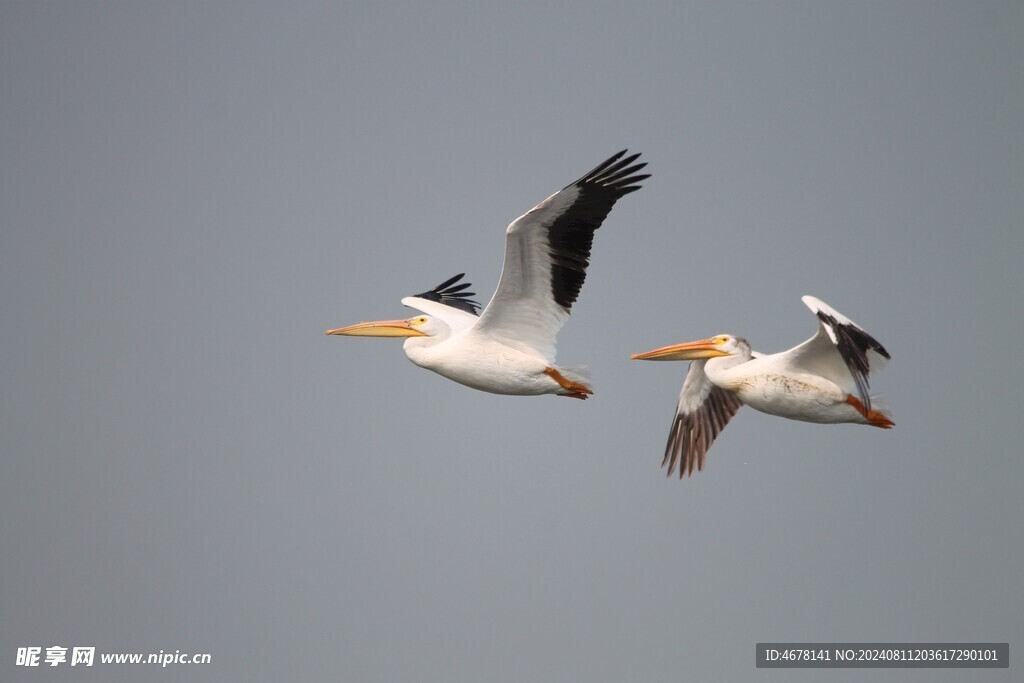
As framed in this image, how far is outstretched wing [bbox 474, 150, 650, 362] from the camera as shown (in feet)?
39.8

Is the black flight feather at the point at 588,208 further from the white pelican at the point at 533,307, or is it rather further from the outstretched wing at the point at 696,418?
Answer: the outstretched wing at the point at 696,418

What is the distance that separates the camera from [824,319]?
38.1ft

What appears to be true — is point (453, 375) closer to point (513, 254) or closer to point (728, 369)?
point (513, 254)

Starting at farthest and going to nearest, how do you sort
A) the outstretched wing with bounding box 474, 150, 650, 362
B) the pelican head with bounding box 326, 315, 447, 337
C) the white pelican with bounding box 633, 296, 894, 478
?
the pelican head with bounding box 326, 315, 447, 337, the outstretched wing with bounding box 474, 150, 650, 362, the white pelican with bounding box 633, 296, 894, 478

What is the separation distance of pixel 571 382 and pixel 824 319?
234 centimetres

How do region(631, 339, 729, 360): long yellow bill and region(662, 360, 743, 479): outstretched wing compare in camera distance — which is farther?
region(662, 360, 743, 479): outstretched wing

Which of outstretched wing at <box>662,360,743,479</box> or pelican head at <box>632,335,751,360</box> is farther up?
pelican head at <box>632,335,751,360</box>

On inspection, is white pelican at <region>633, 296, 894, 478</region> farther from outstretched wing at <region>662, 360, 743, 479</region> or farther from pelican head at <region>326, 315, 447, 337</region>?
pelican head at <region>326, 315, 447, 337</region>

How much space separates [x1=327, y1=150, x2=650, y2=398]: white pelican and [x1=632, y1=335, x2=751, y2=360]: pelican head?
2.64 feet

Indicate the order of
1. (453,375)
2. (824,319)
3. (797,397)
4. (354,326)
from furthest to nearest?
(354,326)
(453,375)
(797,397)
(824,319)

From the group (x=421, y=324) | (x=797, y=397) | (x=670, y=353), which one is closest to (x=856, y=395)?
(x=797, y=397)

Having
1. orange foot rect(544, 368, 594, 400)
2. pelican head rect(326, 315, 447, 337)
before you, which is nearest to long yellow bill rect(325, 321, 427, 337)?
pelican head rect(326, 315, 447, 337)

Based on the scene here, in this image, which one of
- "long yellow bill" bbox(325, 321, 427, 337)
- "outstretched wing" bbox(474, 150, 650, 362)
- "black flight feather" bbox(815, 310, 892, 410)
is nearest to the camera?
"black flight feather" bbox(815, 310, 892, 410)

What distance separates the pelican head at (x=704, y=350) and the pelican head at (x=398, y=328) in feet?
6.22
